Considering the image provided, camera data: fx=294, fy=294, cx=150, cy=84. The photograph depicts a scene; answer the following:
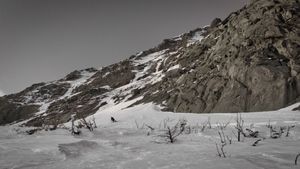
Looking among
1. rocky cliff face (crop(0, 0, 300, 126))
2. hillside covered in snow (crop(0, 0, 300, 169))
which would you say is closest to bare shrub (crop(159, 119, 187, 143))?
hillside covered in snow (crop(0, 0, 300, 169))

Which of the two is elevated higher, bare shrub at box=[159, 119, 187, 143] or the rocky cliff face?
the rocky cliff face

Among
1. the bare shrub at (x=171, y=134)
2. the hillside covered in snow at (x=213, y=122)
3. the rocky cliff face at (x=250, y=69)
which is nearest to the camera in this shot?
the hillside covered in snow at (x=213, y=122)

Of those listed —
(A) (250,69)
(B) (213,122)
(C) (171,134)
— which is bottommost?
(C) (171,134)

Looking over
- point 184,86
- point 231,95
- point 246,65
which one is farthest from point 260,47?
point 184,86

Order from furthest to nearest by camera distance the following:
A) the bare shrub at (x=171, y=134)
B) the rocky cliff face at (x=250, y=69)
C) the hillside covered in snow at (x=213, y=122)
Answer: the rocky cliff face at (x=250, y=69) → the bare shrub at (x=171, y=134) → the hillside covered in snow at (x=213, y=122)

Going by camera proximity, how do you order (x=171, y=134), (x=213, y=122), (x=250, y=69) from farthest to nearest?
(x=250, y=69) → (x=213, y=122) → (x=171, y=134)

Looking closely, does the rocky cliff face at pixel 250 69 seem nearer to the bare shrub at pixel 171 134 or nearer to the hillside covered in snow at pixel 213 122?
the hillside covered in snow at pixel 213 122

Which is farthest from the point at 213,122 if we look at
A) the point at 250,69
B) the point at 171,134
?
the point at 250,69

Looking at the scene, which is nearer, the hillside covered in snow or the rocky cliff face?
the hillside covered in snow

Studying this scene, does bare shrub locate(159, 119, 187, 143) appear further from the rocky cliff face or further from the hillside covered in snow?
the rocky cliff face

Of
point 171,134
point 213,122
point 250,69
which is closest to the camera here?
point 171,134

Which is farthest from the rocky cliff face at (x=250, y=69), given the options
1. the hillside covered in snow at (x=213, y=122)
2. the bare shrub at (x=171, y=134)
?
the bare shrub at (x=171, y=134)

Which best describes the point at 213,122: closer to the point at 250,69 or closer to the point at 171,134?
the point at 171,134

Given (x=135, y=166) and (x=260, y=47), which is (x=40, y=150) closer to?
(x=135, y=166)
